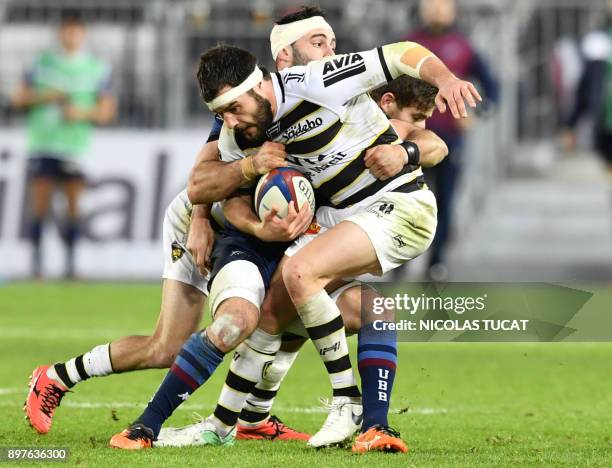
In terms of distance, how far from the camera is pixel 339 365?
679 centimetres

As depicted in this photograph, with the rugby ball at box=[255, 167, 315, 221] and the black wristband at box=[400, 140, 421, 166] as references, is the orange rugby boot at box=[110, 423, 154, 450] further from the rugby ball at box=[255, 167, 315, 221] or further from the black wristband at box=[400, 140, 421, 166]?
the black wristband at box=[400, 140, 421, 166]

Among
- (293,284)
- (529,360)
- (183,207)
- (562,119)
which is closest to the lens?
(293,284)

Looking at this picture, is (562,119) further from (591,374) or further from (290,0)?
(591,374)

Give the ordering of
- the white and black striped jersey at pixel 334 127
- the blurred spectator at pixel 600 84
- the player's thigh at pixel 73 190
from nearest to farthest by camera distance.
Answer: the white and black striped jersey at pixel 334 127 < the blurred spectator at pixel 600 84 < the player's thigh at pixel 73 190

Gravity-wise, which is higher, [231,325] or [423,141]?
[423,141]

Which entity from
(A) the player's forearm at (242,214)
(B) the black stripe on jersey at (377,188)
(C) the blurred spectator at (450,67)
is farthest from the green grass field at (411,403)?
(C) the blurred spectator at (450,67)

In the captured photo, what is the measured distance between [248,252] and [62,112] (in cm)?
1032

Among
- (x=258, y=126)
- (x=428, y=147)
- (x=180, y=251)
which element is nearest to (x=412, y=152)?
(x=428, y=147)

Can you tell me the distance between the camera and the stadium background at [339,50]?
1684 centimetres

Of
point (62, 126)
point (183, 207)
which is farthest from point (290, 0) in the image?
point (183, 207)

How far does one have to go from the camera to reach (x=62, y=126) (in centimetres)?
1688

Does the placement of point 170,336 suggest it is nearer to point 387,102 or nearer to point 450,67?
point 387,102

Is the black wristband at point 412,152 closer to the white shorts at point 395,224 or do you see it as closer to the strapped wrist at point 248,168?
the white shorts at point 395,224

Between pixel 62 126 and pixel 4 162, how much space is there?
76 centimetres
